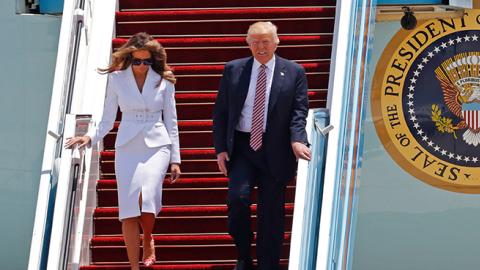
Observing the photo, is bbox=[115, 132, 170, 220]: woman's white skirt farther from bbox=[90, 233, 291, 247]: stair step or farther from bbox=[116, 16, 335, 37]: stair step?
bbox=[116, 16, 335, 37]: stair step

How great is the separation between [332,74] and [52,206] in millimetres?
2146

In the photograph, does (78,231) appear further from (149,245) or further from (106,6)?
(106,6)

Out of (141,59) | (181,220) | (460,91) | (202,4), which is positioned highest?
(202,4)

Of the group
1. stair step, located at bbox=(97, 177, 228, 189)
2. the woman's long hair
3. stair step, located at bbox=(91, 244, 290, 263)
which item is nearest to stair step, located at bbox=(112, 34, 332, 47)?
stair step, located at bbox=(97, 177, 228, 189)

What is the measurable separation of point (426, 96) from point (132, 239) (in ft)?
12.3

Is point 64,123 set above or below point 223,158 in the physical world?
above

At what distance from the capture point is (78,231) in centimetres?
856

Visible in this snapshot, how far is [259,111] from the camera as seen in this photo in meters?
7.79

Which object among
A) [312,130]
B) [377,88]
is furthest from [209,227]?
[377,88]

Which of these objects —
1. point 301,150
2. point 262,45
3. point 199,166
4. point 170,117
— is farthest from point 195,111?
point 301,150

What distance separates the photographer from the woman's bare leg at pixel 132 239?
8.12 meters

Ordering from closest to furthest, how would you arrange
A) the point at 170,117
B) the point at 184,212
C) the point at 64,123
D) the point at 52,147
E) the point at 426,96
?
the point at 170,117 → the point at 52,147 → the point at 64,123 → the point at 184,212 → the point at 426,96

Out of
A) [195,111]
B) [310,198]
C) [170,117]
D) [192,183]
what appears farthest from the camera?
[195,111]

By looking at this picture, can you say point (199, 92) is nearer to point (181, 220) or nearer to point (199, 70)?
point (199, 70)
